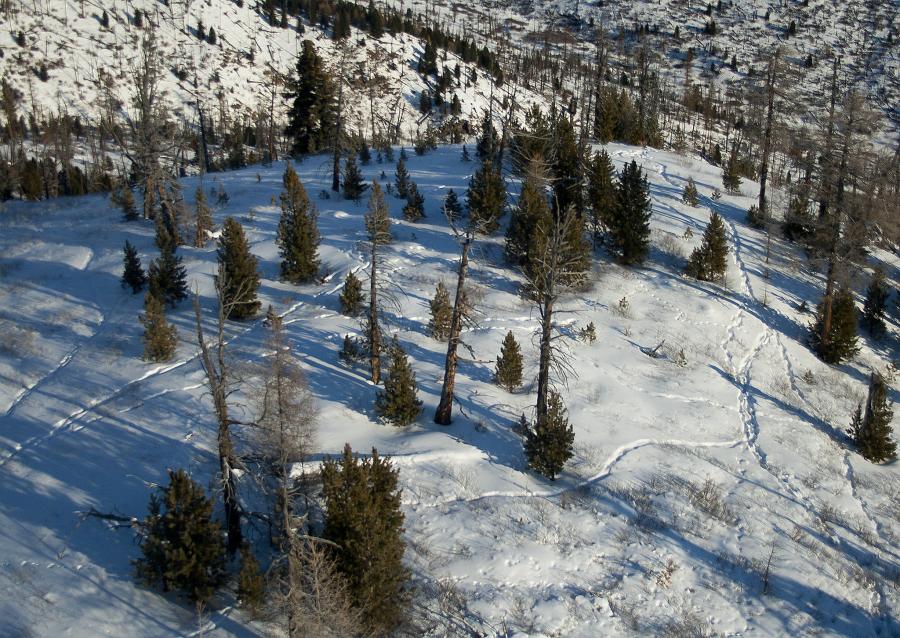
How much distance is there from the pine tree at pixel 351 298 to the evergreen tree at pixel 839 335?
1813 centimetres

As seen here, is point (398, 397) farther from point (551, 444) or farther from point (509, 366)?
point (551, 444)

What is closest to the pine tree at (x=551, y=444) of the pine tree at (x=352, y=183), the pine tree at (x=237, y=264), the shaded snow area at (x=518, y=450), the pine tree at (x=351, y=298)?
the shaded snow area at (x=518, y=450)

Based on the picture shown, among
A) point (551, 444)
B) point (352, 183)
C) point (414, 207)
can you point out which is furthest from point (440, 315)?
point (352, 183)

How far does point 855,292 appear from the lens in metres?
29.6

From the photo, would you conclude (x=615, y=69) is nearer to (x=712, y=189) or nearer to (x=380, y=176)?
(x=712, y=189)

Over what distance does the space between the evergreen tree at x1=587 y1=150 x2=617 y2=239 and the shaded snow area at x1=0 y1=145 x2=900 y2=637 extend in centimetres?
195

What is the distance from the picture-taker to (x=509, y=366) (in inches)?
750

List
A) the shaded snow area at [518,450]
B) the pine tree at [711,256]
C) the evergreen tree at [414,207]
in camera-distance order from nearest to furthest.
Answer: the shaded snow area at [518,450] < the pine tree at [711,256] < the evergreen tree at [414,207]

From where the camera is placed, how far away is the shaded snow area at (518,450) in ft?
41.9

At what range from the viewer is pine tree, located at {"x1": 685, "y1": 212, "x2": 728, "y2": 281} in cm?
2667

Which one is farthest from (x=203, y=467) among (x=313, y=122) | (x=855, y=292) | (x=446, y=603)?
(x=313, y=122)

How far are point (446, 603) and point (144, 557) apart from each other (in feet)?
20.3

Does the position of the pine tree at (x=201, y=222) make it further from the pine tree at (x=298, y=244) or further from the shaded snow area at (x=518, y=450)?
the pine tree at (x=298, y=244)

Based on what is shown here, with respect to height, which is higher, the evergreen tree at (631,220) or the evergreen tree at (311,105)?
the evergreen tree at (311,105)
